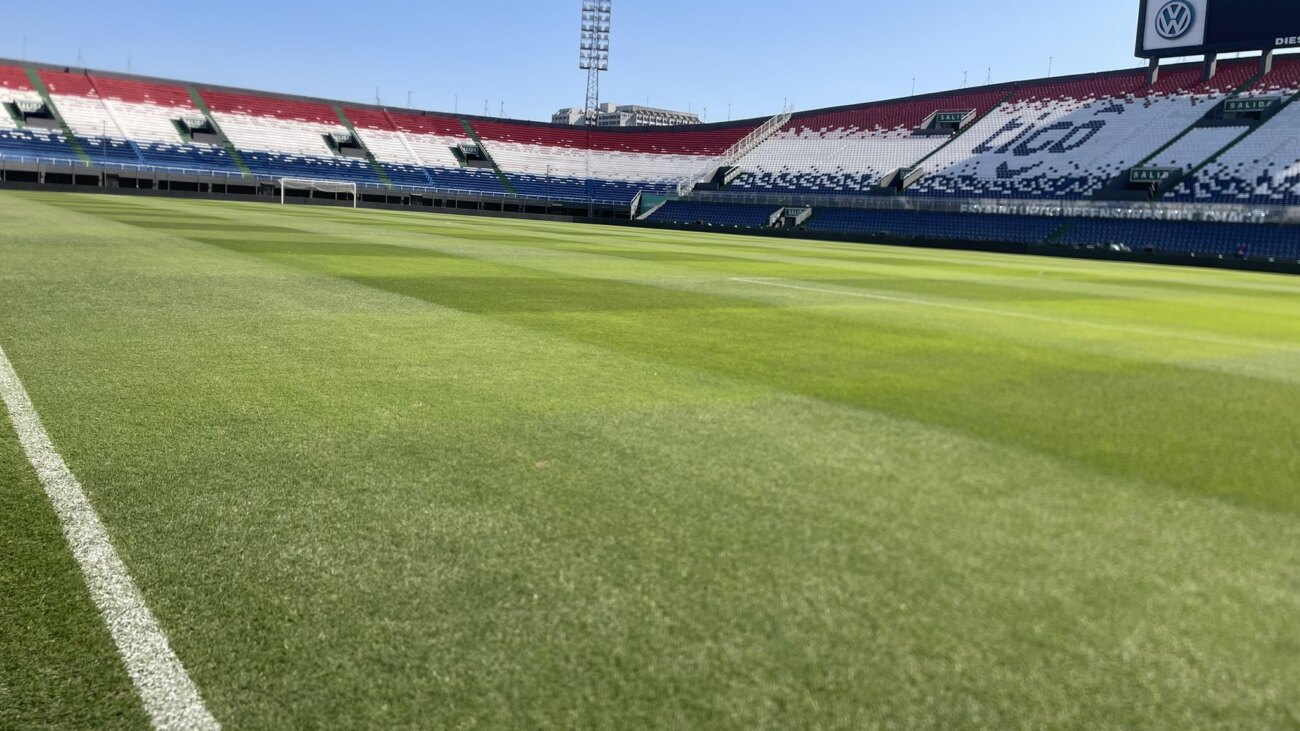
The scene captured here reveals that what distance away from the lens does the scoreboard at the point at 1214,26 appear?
1533 inches

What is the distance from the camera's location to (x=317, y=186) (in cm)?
5828

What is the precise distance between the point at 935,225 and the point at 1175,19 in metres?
14.0

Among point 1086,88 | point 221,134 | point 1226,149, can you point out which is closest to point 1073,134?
point 1086,88

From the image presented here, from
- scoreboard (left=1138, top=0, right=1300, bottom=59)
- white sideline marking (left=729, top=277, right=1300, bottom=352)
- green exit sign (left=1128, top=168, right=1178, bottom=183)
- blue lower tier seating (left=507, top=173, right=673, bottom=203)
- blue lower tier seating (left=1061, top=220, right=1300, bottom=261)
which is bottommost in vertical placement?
white sideline marking (left=729, top=277, right=1300, bottom=352)

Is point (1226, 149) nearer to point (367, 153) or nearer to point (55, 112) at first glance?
point (367, 153)

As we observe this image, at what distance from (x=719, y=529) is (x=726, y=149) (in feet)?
218

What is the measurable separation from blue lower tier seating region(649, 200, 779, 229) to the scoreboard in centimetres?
2103

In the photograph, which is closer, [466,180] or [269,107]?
[269,107]

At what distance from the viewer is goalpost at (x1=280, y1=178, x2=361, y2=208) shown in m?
57.4

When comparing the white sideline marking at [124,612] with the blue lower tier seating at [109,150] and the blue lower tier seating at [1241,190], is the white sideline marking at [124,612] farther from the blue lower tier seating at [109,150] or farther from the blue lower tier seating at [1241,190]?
the blue lower tier seating at [109,150]

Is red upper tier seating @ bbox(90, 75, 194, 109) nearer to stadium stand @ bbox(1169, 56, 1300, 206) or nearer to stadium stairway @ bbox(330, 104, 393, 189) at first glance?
stadium stairway @ bbox(330, 104, 393, 189)

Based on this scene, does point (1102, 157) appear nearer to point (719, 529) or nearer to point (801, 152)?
point (801, 152)

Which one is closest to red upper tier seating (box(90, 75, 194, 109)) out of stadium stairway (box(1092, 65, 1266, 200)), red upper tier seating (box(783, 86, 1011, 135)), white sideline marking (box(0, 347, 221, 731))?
red upper tier seating (box(783, 86, 1011, 135))

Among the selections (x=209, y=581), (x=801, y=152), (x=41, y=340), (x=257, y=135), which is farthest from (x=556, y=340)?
(x=257, y=135)
